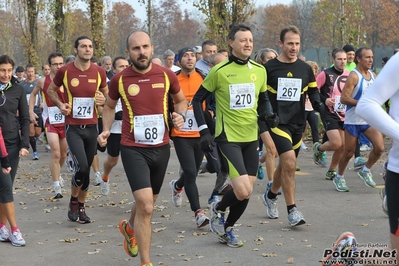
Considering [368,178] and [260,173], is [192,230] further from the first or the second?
[260,173]

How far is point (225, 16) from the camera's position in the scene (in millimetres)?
20781

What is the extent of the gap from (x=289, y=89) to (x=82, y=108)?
2664mm

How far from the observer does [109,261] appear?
675cm

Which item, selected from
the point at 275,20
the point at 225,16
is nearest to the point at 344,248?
the point at 225,16

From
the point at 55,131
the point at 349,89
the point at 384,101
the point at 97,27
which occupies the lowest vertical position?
the point at 55,131

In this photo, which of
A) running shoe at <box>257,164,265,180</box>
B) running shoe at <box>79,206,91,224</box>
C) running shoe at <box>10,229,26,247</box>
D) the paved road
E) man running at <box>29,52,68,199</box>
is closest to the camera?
the paved road

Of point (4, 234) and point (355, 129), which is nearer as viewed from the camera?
point (4, 234)

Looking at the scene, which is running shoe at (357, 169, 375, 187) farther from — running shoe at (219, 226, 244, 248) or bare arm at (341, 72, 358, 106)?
running shoe at (219, 226, 244, 248)

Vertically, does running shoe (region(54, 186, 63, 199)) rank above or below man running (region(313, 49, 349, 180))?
below

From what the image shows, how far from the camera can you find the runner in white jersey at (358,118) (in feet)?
32.3

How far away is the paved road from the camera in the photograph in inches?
267

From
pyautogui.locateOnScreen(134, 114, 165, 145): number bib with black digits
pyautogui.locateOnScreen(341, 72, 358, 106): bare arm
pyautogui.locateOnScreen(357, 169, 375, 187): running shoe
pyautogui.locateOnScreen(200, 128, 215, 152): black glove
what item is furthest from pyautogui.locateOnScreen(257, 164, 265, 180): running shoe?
pyautogui.locateOnScreen(134, 114, 165, 145): number bib with black digits

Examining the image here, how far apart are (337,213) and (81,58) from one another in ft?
12.0

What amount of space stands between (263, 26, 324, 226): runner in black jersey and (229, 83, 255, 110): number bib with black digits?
3.11 ft
